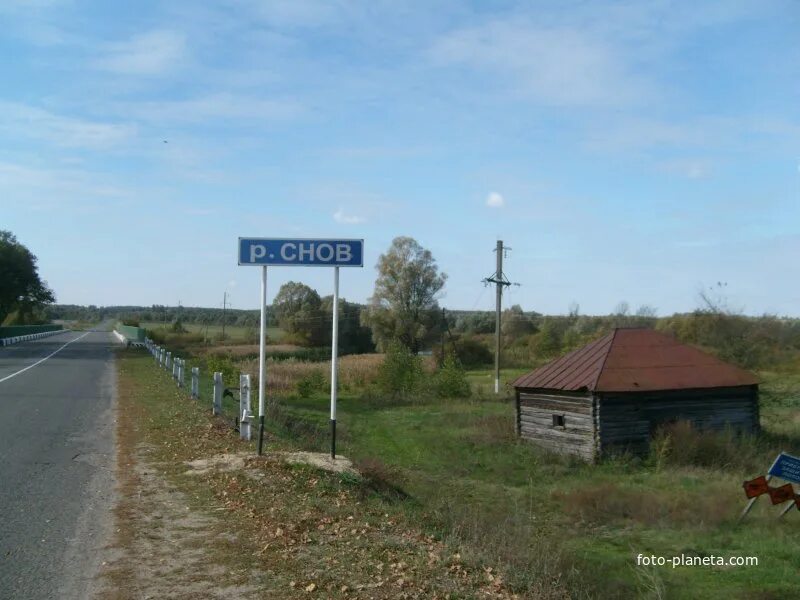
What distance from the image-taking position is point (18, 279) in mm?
68312

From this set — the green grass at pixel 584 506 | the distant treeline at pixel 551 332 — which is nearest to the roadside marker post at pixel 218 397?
the green grass at pixel 584 506

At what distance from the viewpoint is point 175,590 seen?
5707 mm

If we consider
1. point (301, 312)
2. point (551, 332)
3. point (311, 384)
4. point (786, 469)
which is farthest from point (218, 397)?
point (301, 312)

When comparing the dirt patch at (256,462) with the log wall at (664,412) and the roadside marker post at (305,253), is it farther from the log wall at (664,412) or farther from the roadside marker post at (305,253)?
the log wall at (664,412)

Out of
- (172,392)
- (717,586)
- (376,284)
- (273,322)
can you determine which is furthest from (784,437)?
(273,322)

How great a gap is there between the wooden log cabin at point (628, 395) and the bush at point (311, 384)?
47.5 feet

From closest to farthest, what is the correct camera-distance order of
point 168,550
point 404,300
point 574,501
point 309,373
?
point 168,550 → point 574,501 → point 309,373 → point 404,300

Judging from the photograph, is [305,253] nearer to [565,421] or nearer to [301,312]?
[565,421]

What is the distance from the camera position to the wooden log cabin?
22781 millimetres

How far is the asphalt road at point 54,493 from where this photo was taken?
Result: 6090 mm

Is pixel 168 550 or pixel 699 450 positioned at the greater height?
pixel 168 550

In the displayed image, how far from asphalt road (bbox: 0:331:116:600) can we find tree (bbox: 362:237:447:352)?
55230 mm

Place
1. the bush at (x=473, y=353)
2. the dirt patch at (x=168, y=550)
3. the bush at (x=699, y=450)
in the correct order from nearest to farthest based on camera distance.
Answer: the dirt patch at (x=168, y=550)
the bush at (x=699, y=450)
the bush at (x=473, y=353)

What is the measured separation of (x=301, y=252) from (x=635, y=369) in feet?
54.0
